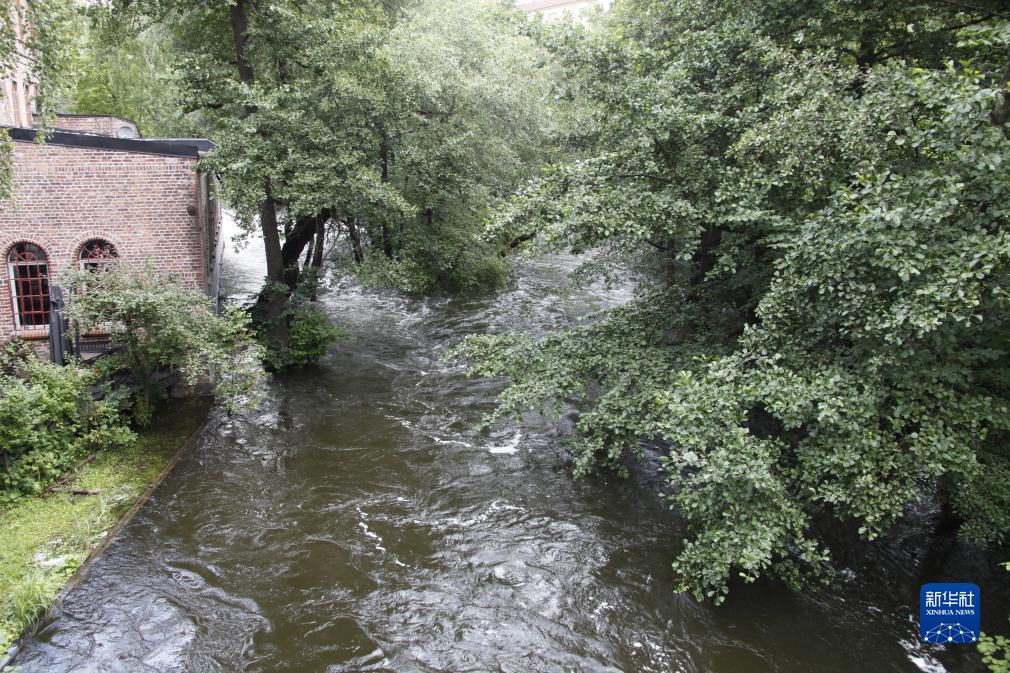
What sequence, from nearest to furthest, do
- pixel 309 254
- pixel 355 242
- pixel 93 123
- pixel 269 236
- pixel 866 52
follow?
pixel 866 52, pixel 269 236, pixel 355 242, pixel 309 254, pixel 93 123

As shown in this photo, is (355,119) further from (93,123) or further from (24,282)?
(93,123)

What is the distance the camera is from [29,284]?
12.4m

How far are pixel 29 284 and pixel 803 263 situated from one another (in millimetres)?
13515

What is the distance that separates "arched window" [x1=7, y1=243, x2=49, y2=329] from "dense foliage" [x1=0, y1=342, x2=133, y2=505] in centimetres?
297

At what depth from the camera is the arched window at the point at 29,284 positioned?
482 inches

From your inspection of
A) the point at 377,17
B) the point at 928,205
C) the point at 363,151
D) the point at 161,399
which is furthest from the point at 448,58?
the point at 928,205

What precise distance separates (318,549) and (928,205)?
7444 millimetres

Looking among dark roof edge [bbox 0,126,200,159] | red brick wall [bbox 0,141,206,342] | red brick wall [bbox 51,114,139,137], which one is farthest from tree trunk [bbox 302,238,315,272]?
red brick wall [bbox 51,114,139,137]

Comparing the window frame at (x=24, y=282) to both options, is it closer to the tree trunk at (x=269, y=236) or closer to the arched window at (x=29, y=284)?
the arched window at (x=29, y=284)

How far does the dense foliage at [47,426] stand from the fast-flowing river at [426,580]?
133 cm

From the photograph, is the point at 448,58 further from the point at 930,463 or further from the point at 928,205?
the point at 930,463

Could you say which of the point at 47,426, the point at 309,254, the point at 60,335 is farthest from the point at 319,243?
the point at 47,426

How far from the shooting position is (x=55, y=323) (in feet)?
33.0

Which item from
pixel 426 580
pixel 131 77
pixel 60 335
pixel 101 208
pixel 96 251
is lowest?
pixel 426 580
